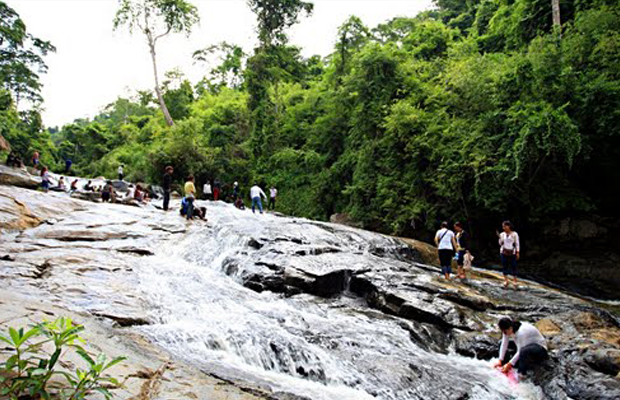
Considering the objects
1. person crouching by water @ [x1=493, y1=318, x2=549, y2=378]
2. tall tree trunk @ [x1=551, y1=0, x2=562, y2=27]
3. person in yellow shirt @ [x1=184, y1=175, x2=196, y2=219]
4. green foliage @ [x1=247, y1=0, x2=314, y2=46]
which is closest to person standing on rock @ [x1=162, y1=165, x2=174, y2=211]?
person in yellow shirt @ [x1=184, y1=175, x2=196, y2=219]

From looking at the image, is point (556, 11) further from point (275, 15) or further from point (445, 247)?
point (275, 15)

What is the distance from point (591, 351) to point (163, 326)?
6715 millimetres

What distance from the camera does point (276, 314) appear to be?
23.5ft

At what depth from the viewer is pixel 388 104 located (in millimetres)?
20844

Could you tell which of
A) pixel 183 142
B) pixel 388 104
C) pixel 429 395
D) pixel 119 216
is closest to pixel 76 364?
pixel 429 395

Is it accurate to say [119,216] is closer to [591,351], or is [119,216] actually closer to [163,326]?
[163,326]

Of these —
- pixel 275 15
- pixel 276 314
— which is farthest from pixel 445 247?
pixel 275 15

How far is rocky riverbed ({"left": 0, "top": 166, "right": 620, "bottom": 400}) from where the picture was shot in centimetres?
475

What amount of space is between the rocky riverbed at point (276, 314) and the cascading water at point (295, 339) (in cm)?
3

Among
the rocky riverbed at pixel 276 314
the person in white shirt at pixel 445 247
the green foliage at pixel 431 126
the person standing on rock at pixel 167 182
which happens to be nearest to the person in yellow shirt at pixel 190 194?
the person standing on rock at pixel 167 182

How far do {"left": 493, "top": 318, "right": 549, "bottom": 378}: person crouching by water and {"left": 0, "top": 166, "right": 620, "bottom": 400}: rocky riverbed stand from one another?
203mm

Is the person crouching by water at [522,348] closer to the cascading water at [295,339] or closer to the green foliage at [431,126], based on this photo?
the cascading water at [295,339]

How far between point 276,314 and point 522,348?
13.8 ft

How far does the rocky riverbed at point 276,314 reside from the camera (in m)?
4.75
